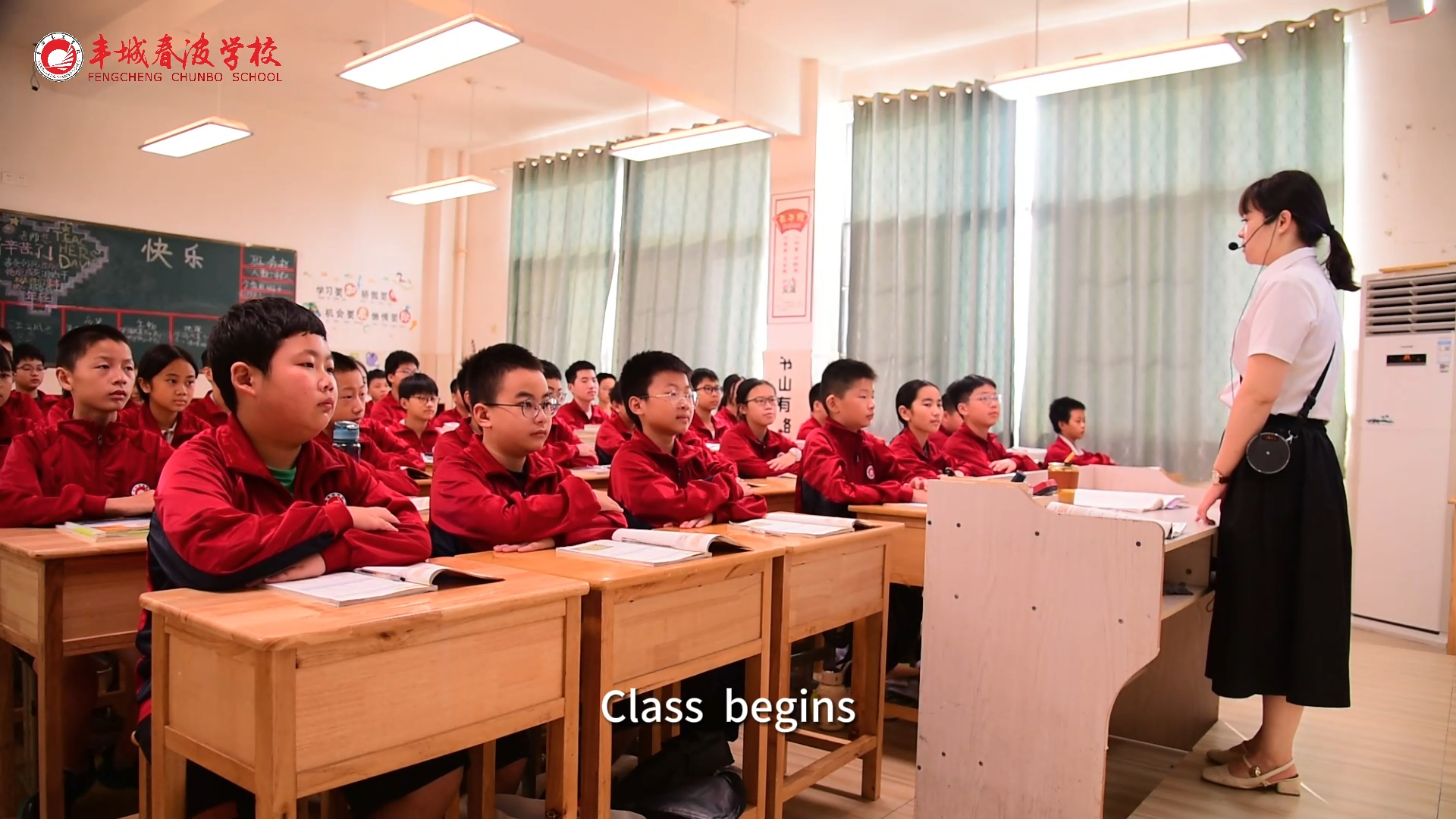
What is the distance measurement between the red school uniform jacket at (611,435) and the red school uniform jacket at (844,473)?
1350mm

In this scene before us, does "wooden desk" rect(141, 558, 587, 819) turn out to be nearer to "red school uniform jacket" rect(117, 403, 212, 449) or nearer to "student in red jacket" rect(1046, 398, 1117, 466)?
"red school uniform jacket" rect(117, 403, 212, 449)

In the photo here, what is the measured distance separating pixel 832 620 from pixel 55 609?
1646 mm

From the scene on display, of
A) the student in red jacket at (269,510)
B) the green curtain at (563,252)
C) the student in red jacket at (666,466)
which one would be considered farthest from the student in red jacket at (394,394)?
the student in red jacket at (269,510)

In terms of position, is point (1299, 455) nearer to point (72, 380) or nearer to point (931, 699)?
point (931, 699)

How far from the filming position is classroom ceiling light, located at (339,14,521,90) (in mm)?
3717

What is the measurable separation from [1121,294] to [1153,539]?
13.1 feet

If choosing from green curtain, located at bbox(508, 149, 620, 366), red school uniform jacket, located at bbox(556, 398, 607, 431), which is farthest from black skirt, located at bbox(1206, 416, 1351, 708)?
green curtain, located at bbox(508, 149, 620, 366)

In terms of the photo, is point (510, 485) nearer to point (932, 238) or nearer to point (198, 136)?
point (932, 238)

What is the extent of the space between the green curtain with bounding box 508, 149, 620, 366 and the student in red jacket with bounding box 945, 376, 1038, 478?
3.79 m

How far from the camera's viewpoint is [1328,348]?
2.19 m

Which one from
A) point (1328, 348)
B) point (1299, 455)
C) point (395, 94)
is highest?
point (395, 94)

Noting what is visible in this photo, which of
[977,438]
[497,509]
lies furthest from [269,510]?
[977,438]

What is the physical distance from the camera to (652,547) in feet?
6.28

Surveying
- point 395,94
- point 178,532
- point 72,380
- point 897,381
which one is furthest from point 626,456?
point 395,94
